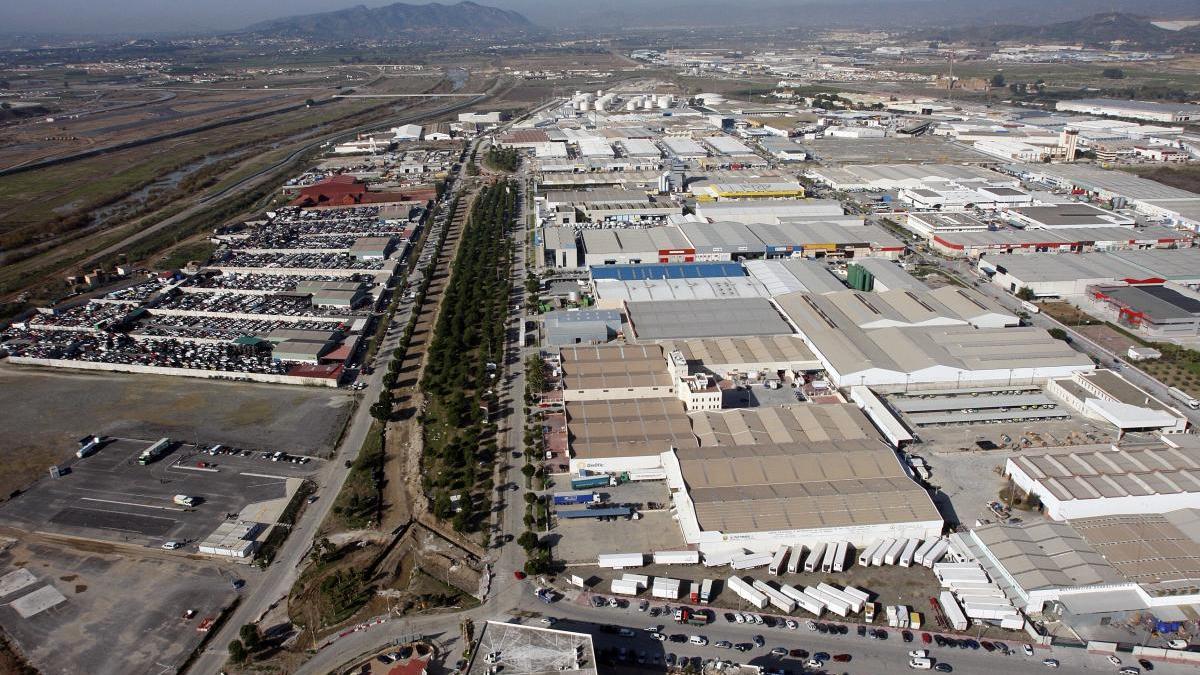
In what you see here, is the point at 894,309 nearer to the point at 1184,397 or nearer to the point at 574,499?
the point at 1184,397

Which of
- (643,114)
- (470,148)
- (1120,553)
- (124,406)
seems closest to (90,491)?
(124,406)

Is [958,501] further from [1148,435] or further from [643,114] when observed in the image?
[643,114]

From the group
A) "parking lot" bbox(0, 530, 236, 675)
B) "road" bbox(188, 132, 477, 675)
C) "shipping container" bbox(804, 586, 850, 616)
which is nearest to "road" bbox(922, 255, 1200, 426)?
"shipping container" bbox(804, 586, 850, 616)

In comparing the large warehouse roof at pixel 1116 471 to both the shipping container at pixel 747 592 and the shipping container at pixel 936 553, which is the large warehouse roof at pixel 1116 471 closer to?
the shipping container at pixel 936 553

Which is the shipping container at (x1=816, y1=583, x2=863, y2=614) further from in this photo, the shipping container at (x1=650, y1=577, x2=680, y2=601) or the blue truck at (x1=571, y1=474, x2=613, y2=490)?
the blue truck at (x1=571, y1=474, x2=613, y2=490)

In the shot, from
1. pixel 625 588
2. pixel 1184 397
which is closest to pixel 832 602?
pixel 625 588

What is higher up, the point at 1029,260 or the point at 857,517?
the point at 1029,260
